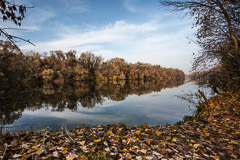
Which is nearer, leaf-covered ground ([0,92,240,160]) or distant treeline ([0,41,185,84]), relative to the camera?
leaf-covered ground ([0,92,240,160])

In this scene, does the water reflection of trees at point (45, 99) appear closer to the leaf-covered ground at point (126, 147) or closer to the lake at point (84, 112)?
the lake at point (84, 112)

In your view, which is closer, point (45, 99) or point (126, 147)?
point (126, 147)

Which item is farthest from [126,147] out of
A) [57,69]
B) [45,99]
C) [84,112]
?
[57,69]

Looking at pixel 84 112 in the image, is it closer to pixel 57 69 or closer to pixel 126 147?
pixel 126 147

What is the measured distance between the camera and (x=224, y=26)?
21.2 feet

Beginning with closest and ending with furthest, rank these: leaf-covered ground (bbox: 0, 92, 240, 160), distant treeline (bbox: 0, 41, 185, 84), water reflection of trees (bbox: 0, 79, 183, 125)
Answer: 1. leaf-covered ground (bbox: 0, 92, 240, 160)
2. water reflection of trees (bbox: 0, 79, 183, 125)
3. distant treeline (bbox: 0, 41, 185, 84)

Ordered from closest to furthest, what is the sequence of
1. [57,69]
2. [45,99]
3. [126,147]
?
[126,147] < [45,99] < [57,69]

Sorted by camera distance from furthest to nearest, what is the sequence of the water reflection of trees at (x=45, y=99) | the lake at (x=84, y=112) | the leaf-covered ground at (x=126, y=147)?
the water reflection of trees at (x=45, y=99), the lake at (x=84, y=112), the leaf-covered ground at (x=126, y=147)

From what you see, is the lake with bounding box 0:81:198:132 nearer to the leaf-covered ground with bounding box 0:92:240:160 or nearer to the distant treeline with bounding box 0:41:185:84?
the leaf-covered ground with bounding box 0:92:240:160

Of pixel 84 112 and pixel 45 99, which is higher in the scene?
pixel 45 99

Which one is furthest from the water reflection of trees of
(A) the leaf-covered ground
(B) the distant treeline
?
(B) the distant treeline

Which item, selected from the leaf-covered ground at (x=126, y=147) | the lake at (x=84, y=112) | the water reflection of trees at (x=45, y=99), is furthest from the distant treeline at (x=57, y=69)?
the leaf-covered ground at (x=126, y=147)

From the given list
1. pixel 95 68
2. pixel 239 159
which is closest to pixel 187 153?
pixel 239 159

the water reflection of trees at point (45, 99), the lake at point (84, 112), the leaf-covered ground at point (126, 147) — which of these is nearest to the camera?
the leaf-covered ground at point (126, 147)
